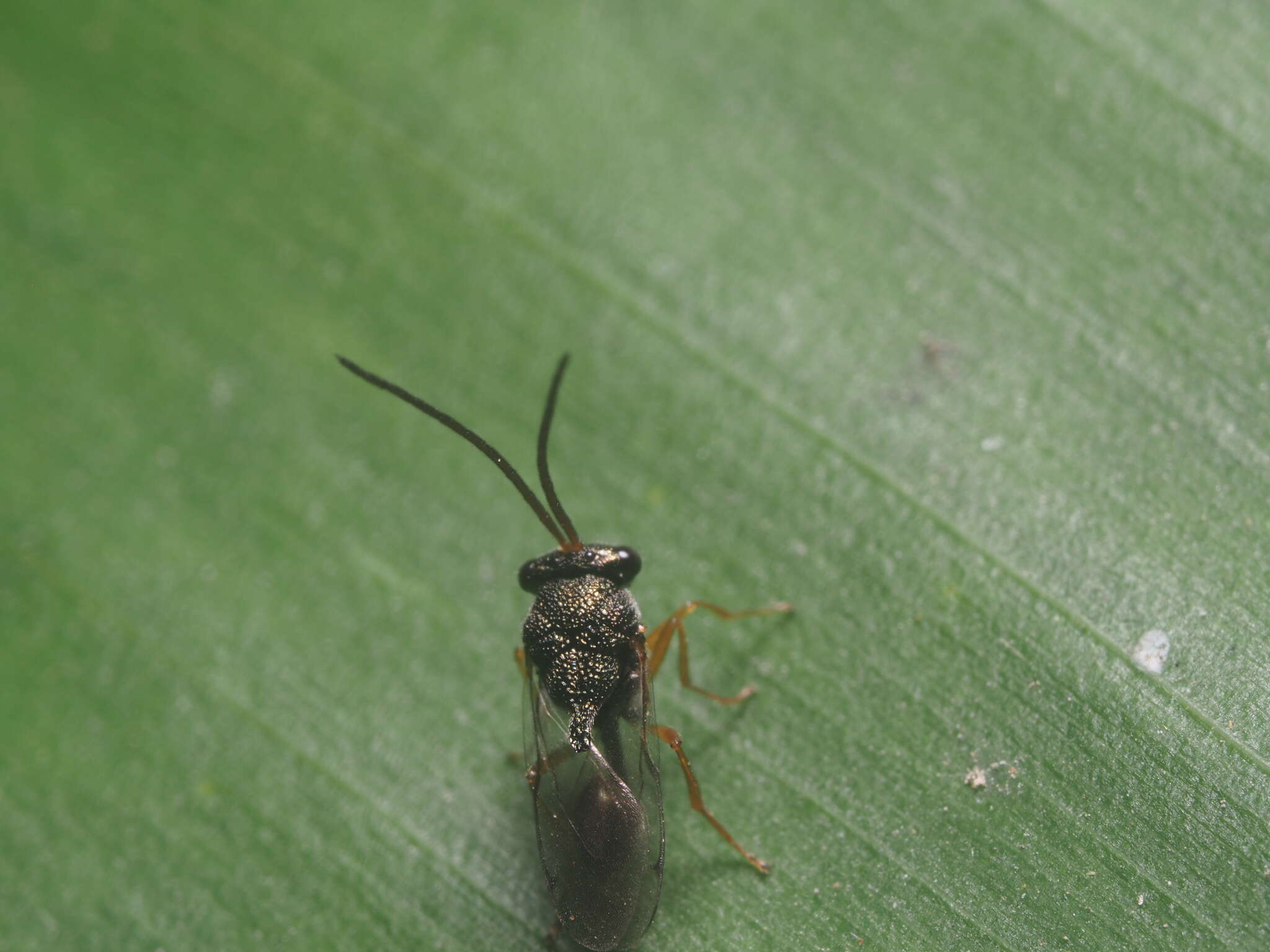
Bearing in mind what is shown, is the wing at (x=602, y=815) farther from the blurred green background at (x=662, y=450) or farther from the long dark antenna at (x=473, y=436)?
the long dark antenna at (x=473, y=436)

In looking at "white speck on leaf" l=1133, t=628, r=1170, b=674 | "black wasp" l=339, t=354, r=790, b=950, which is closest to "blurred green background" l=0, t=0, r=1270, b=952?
"white speck on leaf" l=1133, t=628, r=1170, b=674

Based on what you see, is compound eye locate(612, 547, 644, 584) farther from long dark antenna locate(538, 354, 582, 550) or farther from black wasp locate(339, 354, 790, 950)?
long dark antenna locate(538, 354, 582, 550)

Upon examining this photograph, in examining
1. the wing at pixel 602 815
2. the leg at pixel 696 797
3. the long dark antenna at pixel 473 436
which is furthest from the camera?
the leg at pixel 696 797

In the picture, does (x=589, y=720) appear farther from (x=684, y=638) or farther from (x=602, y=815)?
(x=684, y=638)

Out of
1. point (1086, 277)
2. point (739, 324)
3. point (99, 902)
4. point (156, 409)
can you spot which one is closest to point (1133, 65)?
point (1086, 277)

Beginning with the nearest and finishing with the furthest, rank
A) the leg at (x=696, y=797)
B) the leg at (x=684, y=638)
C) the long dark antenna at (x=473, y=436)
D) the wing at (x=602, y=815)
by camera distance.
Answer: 1. the long dark antenna at (x=473, y=436)
2. the wing at (x=602, y=815)
3. the leg at (x=696, y=797)
4. the leg at (x=684, y=638)

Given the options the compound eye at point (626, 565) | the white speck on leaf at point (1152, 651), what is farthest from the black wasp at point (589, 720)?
the white speck on leaf at point (1152, 651)

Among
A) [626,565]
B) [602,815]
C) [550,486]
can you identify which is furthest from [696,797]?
[550,486]

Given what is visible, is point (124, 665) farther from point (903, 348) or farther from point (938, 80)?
point (938, 80)
